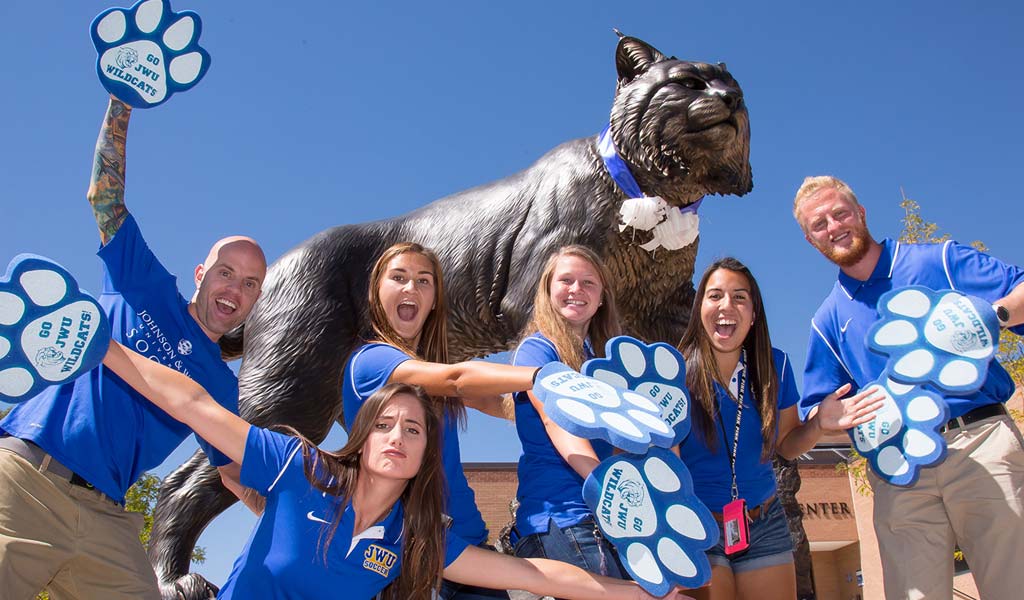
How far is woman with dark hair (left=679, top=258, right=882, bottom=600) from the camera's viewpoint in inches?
118

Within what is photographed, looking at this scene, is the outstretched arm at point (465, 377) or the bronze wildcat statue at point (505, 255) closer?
the outstretched arm at point (465, 377)

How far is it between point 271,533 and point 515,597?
5.62ft

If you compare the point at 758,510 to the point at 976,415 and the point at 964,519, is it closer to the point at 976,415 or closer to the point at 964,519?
the point at 964,519

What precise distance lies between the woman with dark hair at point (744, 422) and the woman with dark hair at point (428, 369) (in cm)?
75

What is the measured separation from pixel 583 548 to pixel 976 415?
5.62 feet

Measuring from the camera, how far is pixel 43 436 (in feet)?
8.62

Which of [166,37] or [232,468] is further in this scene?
[166,37]

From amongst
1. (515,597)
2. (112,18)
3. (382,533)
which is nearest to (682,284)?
(515,597)

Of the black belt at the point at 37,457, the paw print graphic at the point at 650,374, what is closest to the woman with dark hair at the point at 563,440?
the paw print graphic at the point at 650,374

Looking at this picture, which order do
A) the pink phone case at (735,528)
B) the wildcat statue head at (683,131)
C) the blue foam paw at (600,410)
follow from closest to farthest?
the blue foam paw at (600,410)
the pink phone case at (735,528)
the wildcat statue head at (683,131)

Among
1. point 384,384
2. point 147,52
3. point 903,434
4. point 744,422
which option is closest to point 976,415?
point 903,434

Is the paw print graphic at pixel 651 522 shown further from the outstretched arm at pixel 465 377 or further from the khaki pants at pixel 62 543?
the khaki pants at pixel 62 543

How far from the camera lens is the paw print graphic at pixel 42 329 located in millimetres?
2377

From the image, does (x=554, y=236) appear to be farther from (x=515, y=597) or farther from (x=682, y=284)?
(x=515, y=597)
